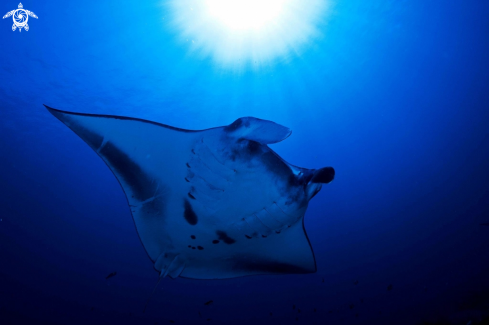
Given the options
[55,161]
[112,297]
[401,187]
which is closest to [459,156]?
[401,187]

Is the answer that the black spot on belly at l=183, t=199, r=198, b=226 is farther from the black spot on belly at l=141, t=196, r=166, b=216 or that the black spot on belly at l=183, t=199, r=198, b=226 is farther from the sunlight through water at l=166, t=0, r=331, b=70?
the sunlight through water at l=166, t=0, r=331, b=70

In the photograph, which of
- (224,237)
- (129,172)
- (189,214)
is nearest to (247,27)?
(129,172)

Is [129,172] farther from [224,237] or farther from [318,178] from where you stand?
[318,178]

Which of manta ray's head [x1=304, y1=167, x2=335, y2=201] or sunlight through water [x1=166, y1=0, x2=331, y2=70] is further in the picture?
sunlight through water [x1=166, y1=0, x2=331, y2=70]

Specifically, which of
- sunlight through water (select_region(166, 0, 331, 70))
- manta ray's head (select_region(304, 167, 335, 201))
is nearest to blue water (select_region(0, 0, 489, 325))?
sunlight through water (select_region(166, 0, 331, 70))

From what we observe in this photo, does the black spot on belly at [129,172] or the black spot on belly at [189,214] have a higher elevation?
the black spot on belly at [129,172]

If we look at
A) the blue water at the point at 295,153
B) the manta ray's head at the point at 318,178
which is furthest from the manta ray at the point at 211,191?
the blue water at the point at 295,153

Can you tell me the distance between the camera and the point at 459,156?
39.7 feet

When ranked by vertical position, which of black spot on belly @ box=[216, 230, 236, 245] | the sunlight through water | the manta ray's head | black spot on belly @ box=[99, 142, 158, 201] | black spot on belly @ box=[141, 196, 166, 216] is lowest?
black spot on belly @ box=[216, 230, 236, 245]

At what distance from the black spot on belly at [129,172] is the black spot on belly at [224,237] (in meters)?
0.83

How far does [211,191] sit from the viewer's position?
2.39 metres

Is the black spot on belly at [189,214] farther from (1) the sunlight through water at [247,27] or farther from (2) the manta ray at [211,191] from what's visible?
(1) the sunlight through water at [247,27]

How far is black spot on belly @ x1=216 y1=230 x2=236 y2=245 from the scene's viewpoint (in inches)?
106

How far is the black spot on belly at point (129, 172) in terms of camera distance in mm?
2365
